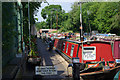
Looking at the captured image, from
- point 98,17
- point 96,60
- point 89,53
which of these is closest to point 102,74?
point 96,60

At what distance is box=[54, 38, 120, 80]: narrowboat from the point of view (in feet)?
25.2

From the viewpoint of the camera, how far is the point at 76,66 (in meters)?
5.84

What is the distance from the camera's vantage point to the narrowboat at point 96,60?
767 cm

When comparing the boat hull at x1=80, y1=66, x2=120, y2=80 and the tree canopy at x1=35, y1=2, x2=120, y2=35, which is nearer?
the boat hull at x1=80, y1=66, x2=120, y2=80

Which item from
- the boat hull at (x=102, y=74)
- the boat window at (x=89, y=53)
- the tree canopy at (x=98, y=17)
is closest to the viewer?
the boat hull at (x=102, y=74)

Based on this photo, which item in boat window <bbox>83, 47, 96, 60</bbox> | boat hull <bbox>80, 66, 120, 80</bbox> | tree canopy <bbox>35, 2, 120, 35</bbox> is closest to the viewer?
boat hull <bbox>80, 66, 120, 80</bbox>

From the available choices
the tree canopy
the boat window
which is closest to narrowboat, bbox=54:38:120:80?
the boat window

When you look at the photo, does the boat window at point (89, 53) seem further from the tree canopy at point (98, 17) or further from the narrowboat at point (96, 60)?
the tree canopy at point (98, 17)

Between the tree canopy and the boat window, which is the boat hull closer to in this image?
the boat window

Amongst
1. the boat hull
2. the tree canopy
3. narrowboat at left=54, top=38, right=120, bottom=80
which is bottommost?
the boat hull

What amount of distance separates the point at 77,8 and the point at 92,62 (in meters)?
34.0

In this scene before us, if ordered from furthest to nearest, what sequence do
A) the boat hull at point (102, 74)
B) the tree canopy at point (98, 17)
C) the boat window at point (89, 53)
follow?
the tree canopy at point (98, 17) < the boat window at point (89, 53) < the boat hull at point (102, 74)

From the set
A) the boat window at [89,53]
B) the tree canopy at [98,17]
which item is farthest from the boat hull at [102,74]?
the tree canopy at [98,17]

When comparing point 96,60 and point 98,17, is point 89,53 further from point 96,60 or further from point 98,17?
point 98,17
